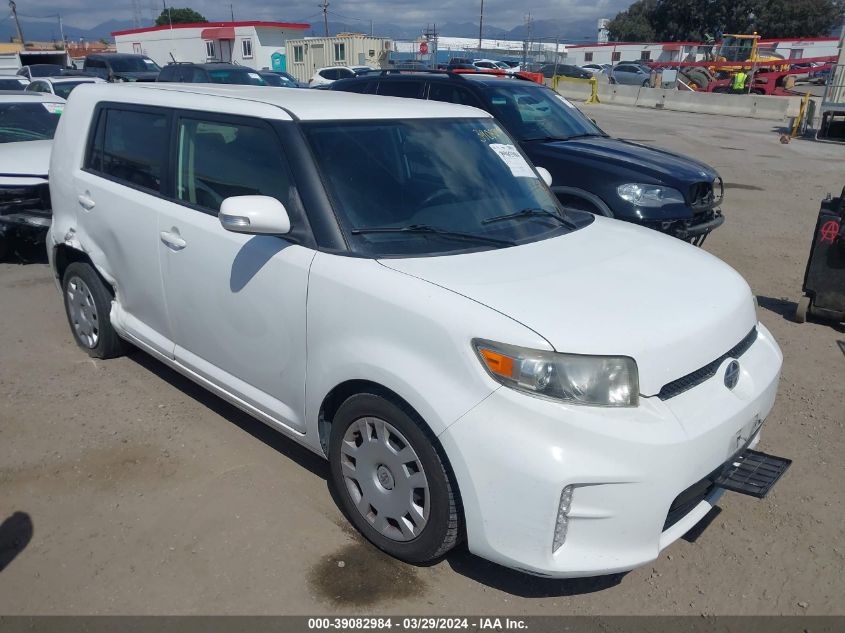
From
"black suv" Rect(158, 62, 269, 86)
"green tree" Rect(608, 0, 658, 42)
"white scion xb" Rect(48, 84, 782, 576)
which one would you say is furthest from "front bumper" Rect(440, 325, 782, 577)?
"green tree" Rect(608, 0, 658, 42)

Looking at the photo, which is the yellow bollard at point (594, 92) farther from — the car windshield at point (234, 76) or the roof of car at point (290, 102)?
the roof of car at point (290, 102)

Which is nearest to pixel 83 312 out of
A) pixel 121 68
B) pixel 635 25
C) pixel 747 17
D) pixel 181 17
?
pixel 121 68

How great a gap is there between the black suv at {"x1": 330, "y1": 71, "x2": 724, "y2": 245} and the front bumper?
13.3 feet

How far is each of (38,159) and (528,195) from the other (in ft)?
18.9

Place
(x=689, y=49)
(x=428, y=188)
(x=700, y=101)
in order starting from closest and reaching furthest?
(x=428, y=188) → (x=700, y=101) → (x=689, y=49)

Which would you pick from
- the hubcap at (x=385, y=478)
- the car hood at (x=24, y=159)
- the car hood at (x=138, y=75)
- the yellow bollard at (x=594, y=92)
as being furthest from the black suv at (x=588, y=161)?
the yellow bollard at (x=594, y=92)

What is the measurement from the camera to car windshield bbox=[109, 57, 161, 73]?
22.1 metres

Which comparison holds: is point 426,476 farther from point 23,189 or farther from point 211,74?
point 211,74

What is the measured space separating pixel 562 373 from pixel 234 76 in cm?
1750

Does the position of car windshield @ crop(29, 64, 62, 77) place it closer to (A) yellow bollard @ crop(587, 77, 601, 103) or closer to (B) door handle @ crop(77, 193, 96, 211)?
(A) yellow bollard @ crop(587, 77, 601, 103)

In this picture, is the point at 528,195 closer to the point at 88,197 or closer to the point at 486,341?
the point at 486,341

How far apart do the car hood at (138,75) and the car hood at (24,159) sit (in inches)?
588

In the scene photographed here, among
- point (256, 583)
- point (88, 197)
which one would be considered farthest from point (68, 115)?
point (256, 583)

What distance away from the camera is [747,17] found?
6462 cm
